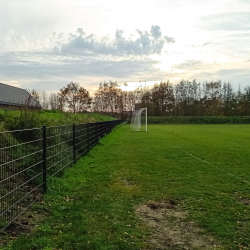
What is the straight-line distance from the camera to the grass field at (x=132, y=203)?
11.6 ft

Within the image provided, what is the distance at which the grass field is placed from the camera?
3.54 metres

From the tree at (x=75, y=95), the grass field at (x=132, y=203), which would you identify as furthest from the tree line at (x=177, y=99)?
the grass field at (x=132, y=203)

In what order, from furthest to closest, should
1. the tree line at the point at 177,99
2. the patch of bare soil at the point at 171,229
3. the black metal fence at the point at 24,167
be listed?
the tree line at the point at 177,99, the black metal fence at the point at 24,167, the patch of bare soil at the point at 171,229

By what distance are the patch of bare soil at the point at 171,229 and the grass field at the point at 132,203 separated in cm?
5

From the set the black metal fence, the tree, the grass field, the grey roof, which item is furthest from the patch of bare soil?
the tree

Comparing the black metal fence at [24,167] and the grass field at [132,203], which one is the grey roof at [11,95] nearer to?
the grass field at [132,203]

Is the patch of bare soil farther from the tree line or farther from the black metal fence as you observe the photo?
the tree line

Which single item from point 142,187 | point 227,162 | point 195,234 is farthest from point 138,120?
point 195,234

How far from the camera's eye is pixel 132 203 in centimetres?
521

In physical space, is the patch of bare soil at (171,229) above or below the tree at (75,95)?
below

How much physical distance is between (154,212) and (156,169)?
3907 mm

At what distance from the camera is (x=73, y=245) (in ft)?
11.0

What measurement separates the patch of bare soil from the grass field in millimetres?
47

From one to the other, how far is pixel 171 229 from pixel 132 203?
1302 mm
